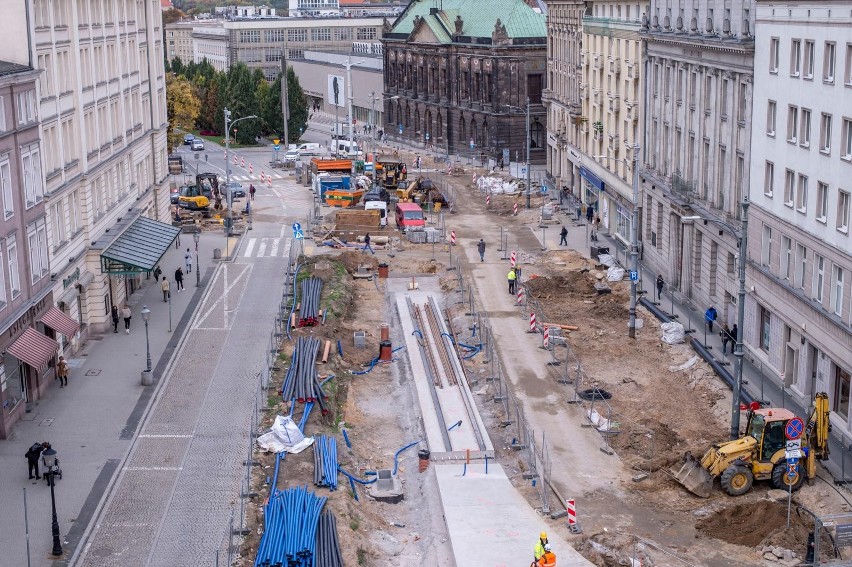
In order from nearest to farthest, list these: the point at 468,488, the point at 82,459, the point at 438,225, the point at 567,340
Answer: the point at 468,488 < the point at 82,459 < the point at 567,340 < the point at 438,225

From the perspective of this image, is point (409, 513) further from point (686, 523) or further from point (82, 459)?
point (82, 459)

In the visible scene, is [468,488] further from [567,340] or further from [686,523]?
[567,340]

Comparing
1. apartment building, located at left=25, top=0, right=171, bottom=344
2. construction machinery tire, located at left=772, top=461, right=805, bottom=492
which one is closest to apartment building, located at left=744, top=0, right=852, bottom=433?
construction machinery tire, located at left=772, top=461, right=805, bottom=492

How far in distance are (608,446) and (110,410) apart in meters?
18.2

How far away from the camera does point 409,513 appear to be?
1414 inches

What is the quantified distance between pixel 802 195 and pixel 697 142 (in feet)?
49.7

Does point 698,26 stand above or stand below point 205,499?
above

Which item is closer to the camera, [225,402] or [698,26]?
[225,402]

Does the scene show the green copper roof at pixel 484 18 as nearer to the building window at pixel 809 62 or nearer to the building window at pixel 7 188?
the building window at pixel 809 62

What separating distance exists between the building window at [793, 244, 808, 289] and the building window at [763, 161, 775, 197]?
3.71m

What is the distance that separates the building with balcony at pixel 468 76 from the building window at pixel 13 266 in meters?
77.6

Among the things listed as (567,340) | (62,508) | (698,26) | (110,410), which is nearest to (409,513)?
(62,508)

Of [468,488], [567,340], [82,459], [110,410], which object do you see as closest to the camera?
[468,488]

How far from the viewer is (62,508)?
35250mm
